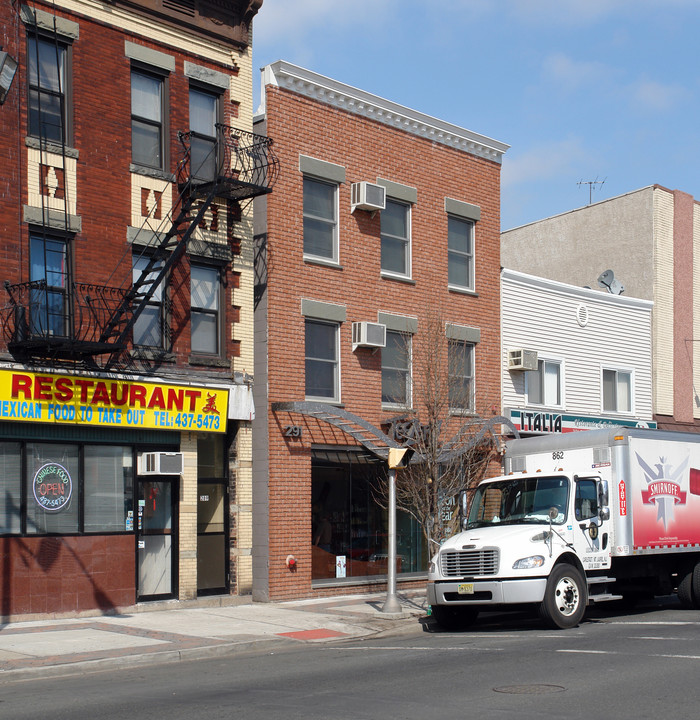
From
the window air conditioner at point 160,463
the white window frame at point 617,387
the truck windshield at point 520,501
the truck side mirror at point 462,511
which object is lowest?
the truck side mirror at point 462,511

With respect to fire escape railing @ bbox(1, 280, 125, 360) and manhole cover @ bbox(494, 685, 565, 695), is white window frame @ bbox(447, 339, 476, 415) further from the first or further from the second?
manhole cover @ bbox(494, 685, 565, 695)

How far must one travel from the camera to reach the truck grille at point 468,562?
1573 centimetres

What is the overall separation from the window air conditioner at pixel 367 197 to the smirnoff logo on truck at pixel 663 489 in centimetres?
826

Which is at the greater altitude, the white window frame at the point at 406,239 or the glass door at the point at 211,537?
the white window frame at the point at 406,239

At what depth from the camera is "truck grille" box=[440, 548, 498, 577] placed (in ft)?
51.6

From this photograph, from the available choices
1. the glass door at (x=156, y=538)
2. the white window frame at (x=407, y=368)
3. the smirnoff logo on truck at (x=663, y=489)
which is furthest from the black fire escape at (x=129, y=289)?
the smirnoff logo on truck at (x=663, y=489)

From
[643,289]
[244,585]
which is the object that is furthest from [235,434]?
[643,289]

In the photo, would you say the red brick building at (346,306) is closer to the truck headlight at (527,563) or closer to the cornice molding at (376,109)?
the cornice molding at (376,109)

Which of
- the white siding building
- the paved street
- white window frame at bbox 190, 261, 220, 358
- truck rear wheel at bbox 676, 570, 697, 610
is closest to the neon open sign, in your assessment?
white window frame at bbox 190, 261, 220, 358

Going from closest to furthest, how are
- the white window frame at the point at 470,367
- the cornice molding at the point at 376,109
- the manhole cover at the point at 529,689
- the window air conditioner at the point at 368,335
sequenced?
the manhole cover at the point at 529,689 < the cornice molding at the point at 376,109 < the window air conditioner at the point at 368,335 < the white window frame at the point at 470,367

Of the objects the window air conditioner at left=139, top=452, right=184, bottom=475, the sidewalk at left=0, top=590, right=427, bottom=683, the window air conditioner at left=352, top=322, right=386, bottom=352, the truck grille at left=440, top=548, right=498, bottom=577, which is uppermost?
the window air conditioner at left=352, top=322, right=386, bottom=352

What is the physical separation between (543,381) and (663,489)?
31.4 ft

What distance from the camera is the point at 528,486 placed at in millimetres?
17312

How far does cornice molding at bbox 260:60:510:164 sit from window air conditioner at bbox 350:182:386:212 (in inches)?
71.4
